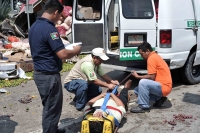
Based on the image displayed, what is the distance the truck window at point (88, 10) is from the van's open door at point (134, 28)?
1.77 meters

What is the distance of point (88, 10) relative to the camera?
8336 mm

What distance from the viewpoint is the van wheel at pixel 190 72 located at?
698 centimetres

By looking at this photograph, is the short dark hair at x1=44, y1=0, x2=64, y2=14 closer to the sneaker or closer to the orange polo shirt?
the orange polo shirt

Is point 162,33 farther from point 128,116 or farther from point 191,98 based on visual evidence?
point 128,116

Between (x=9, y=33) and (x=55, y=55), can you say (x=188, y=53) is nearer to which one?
(x=55, y=55)

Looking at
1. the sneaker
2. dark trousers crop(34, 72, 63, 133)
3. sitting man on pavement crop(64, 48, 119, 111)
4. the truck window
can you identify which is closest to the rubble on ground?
the truck window

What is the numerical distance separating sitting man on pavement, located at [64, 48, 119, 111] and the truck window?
2.84 meters

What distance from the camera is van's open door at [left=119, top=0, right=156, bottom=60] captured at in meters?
6.46

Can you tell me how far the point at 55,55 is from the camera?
3.98 m

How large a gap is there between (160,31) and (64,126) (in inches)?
108

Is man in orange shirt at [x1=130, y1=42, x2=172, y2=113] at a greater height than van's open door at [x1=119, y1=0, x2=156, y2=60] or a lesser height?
lesser

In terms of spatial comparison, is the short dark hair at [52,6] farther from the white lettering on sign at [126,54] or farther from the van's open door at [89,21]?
the van's open door at [89,21]

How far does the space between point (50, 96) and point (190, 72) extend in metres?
4.00

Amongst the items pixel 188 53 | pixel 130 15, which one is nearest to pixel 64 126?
pixel 130 15
